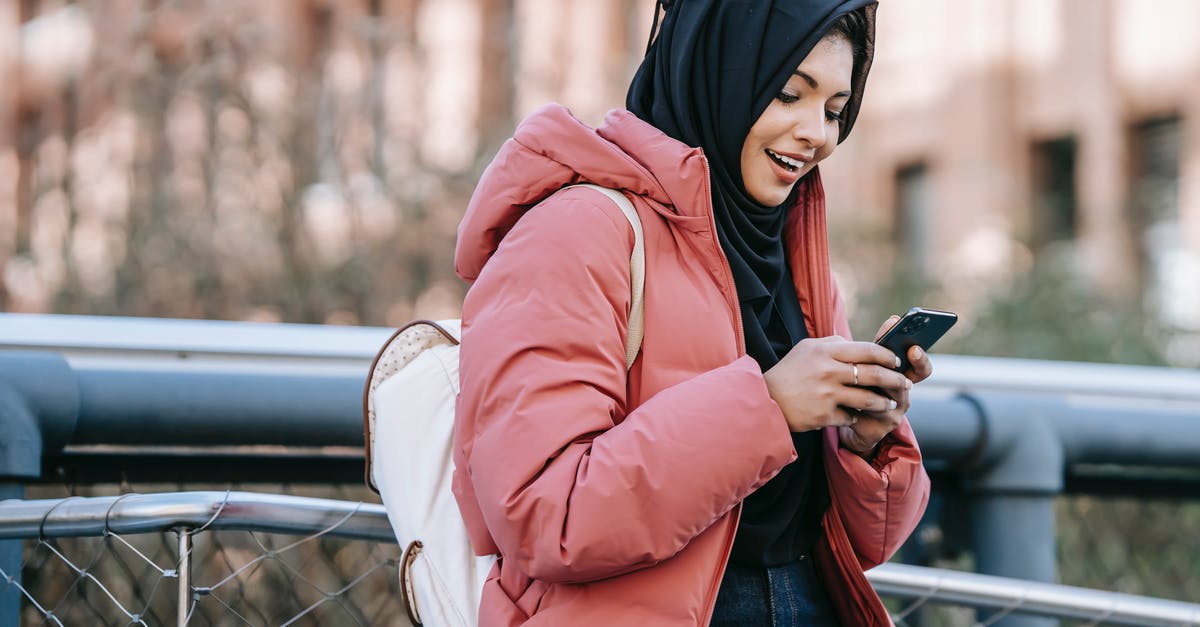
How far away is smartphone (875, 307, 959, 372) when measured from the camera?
194 cm

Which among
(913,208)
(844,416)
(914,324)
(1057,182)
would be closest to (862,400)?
(844,416)

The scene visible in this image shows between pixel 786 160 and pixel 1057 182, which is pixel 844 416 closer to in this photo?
pixel 786 160

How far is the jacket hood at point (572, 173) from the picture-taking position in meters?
1.98

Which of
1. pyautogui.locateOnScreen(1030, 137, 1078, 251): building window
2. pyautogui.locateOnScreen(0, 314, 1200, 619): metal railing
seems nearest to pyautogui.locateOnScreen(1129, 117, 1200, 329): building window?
pyautogui.locateOnScreen(1030, 137, 1078, 251): building window

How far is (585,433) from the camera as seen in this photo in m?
1.80

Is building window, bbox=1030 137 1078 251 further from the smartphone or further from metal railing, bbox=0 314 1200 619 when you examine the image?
the smartphone

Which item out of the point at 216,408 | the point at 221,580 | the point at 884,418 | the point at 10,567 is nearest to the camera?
the point at 884,418

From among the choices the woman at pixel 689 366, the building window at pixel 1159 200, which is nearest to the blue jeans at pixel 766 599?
the woman at pixel 689 366

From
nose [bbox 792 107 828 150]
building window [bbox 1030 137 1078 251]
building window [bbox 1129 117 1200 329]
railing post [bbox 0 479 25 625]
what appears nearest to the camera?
nose [bbox 792 107 828 150]

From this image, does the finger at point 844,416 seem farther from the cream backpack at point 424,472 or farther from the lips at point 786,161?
the cream backpack at point 424,472

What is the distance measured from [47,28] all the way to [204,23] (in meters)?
9.19

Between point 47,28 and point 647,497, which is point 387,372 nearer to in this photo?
point 647,497

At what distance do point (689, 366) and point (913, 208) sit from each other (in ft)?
57.7

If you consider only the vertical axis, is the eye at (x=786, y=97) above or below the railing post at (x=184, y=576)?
above
